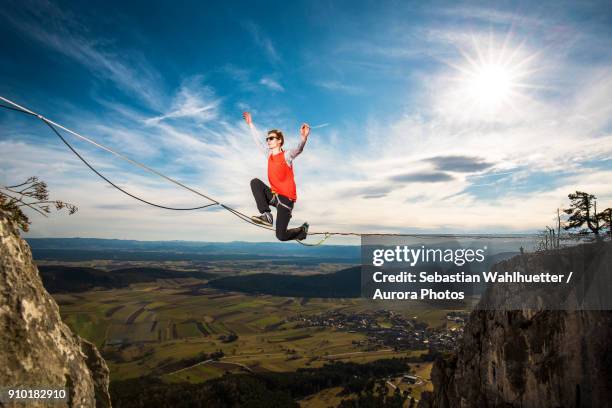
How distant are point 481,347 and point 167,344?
6148 inches

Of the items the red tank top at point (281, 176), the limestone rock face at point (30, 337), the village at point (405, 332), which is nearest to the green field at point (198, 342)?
the village at point (405, 332)

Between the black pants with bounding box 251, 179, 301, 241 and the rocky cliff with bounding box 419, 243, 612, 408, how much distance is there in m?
24.3

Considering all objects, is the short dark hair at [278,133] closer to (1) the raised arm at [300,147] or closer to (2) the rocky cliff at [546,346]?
(1) the raised arm at [300,147]

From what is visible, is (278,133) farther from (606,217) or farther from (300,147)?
(606,217)

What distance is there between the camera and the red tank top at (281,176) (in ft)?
28.6

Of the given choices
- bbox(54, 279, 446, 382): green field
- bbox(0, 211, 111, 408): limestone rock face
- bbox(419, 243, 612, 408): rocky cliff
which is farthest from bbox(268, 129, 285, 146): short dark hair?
bbox(54, 279, 446, 382): green field

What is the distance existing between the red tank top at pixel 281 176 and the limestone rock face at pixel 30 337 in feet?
18.0

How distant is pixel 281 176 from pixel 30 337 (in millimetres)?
6001

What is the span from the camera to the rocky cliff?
76.1 ft

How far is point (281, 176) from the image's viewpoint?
29.0ft

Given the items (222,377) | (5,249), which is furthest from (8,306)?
(222,377)

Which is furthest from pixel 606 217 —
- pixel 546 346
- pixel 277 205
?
pixel 277 205

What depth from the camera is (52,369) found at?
223 inches

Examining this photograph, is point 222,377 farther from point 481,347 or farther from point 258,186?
point 258,186
